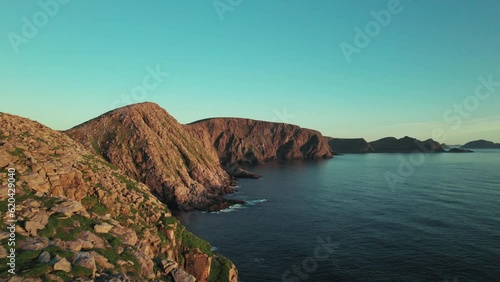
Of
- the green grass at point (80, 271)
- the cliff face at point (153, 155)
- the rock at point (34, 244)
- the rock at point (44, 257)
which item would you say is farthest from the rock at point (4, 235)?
the cliff face at point (153, 155)

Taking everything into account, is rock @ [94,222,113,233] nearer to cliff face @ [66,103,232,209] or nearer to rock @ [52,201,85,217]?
rock @ [52,201,85,217]

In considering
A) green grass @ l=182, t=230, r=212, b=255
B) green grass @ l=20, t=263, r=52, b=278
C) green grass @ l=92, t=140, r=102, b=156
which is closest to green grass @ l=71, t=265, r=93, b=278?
green grass @ l=20, t=263, r=52, b=278

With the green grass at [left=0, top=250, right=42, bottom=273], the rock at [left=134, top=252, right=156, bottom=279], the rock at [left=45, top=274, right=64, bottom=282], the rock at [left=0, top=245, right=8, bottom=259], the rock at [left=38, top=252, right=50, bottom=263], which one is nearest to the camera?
the green grass at [left=0, top=250, right=42, bottom=273]

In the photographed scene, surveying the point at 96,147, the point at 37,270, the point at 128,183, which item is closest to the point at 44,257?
the point at 37,270

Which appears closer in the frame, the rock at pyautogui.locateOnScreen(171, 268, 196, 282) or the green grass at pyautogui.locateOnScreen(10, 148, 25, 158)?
the rock at pyautogui.locateOnScreen(171, 268, 196, 282)

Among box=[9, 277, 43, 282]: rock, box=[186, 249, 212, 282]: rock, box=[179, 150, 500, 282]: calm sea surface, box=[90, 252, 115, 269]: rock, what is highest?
box=[9, 277, 43, 282]: rock

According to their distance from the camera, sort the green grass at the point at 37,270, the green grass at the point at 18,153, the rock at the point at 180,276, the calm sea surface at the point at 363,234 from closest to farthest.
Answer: the green grass at the point at 37,270, the rock at the point at 180,276, the green grass at the point at 18,153, the calm sea surface at the point at 363,234

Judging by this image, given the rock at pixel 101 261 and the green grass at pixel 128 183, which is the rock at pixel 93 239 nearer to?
the rock at pixel 101 261
